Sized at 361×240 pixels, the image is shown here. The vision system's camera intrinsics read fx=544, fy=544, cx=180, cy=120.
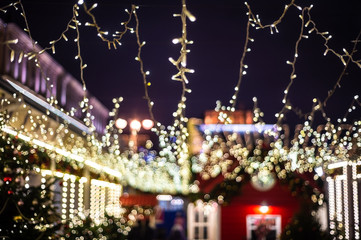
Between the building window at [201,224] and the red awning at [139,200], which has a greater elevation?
the red awning at [139,200]

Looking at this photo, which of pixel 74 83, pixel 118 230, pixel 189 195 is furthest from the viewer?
pixel 74 83

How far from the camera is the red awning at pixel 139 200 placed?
2402cm

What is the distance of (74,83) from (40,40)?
10654 millimetres

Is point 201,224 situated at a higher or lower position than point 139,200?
lower

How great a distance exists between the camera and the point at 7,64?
1117cm

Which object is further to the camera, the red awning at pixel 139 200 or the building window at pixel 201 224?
the red awning at pixel 139 200

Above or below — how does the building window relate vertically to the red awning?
below

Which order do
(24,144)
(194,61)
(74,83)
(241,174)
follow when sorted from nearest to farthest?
(24,144) → (194,61) → (241,174) → (74,83)

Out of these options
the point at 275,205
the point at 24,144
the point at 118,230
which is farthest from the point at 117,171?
the point at 24,144

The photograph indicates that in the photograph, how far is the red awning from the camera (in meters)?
24.0

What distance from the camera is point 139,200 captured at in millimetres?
24078

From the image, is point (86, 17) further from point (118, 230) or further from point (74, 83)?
point (74, 83)

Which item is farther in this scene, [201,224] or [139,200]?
[139,200]

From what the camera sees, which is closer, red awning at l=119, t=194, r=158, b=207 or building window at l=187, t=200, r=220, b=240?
building window at l=187, t=200, r=220, b=240
